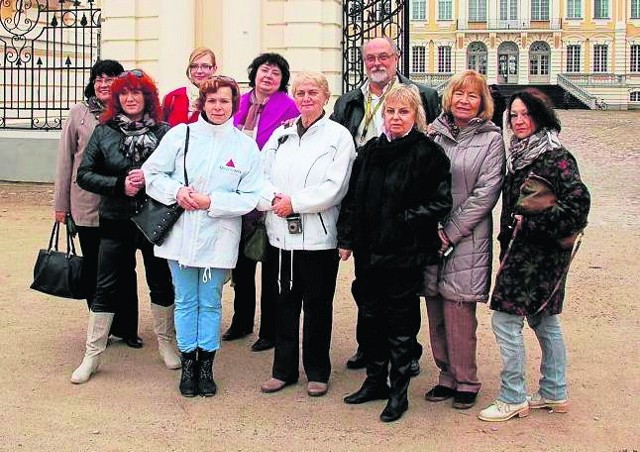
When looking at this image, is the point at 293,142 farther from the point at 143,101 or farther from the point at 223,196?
the point at 143,101

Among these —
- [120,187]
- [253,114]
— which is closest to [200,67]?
[253,114]

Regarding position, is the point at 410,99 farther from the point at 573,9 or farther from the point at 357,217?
the point at 573,9

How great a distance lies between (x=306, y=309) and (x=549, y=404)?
147 centimetres

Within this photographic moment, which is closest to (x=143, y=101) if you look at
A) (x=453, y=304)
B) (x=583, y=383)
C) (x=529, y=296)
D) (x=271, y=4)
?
(x=453, y=304)

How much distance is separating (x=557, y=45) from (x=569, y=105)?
17532 mm

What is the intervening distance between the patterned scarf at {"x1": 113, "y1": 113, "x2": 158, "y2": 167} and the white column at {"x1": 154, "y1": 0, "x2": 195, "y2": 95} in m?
7.44

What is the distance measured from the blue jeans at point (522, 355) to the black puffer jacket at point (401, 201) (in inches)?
21.1

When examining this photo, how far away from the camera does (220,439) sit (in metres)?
4.43

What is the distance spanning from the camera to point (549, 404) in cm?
480

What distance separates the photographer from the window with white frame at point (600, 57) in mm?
68438

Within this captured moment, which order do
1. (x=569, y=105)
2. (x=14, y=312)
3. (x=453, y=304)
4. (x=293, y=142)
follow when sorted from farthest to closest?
(x=569, y=105) → (x=14, y=312) → (x=293, y=142) → (x=453, y=304)

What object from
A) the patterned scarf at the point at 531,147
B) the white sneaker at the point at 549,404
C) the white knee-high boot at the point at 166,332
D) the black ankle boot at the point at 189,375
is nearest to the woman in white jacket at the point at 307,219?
the black ankle boot at the point at 189,375

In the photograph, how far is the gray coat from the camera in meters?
4.71

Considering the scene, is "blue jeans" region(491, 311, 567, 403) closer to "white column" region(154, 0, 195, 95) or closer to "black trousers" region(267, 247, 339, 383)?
"black trousers" region(267, 247, 339, 383)
